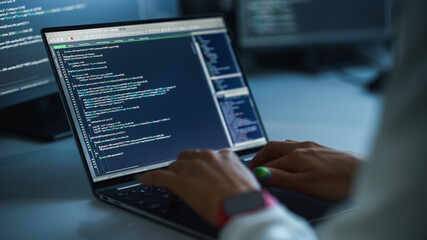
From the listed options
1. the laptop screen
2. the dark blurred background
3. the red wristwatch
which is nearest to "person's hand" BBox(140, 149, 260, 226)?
the red wristwatch

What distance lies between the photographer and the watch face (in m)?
0.53

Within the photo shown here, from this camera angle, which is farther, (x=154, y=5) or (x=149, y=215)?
(x=154, y=5)

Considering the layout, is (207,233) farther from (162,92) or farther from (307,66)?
(307,66)

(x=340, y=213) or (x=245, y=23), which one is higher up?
(x=245, y=23)

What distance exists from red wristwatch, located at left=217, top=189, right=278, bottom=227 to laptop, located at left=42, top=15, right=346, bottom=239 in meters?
0.11

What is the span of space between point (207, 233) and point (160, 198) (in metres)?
0.12

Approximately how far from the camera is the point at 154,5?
123cm

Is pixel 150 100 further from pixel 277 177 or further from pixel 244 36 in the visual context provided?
pixel 244 36

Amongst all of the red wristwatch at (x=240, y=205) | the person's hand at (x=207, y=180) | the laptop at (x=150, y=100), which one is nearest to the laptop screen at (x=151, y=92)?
the laptop at (x=150, y=100)

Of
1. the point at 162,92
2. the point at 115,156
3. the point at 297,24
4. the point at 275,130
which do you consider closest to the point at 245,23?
the point at 297,24

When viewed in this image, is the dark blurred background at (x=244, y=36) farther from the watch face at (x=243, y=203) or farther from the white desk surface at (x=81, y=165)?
the watch face at (x=243, y=203)

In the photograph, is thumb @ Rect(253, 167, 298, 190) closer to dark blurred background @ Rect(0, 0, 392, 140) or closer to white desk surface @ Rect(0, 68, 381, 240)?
white desk surface @ Rect(0, 68, 381, 240)

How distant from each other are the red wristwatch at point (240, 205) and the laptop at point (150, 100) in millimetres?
111

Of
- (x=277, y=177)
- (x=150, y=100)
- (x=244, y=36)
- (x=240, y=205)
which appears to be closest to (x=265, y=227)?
(x=240, y=205)
